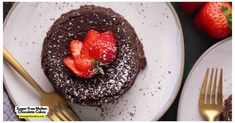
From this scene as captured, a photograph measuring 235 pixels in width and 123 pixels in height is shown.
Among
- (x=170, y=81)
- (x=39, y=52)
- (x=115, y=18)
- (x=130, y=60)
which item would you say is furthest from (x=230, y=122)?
(x=39, y=52)

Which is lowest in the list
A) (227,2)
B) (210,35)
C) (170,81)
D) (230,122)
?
(230,122)

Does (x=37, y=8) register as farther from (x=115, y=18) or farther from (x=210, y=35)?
(x=210, y=35)

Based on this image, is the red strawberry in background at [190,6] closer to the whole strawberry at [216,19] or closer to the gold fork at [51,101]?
the whole strawberry at [216,19]

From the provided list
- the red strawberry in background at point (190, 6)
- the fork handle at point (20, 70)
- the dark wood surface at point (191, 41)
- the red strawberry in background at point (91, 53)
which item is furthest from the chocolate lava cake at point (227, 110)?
the fork handle at point (20, 70)

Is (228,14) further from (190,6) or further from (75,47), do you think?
(75,47)

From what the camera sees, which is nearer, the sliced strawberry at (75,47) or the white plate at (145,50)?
the sliced strawberry at (75,47)

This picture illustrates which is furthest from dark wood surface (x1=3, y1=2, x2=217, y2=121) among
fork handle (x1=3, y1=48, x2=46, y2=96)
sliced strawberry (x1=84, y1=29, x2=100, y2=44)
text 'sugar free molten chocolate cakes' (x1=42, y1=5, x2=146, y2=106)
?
fork handle (x1=3, y1=48, x2=46, y2=96)
